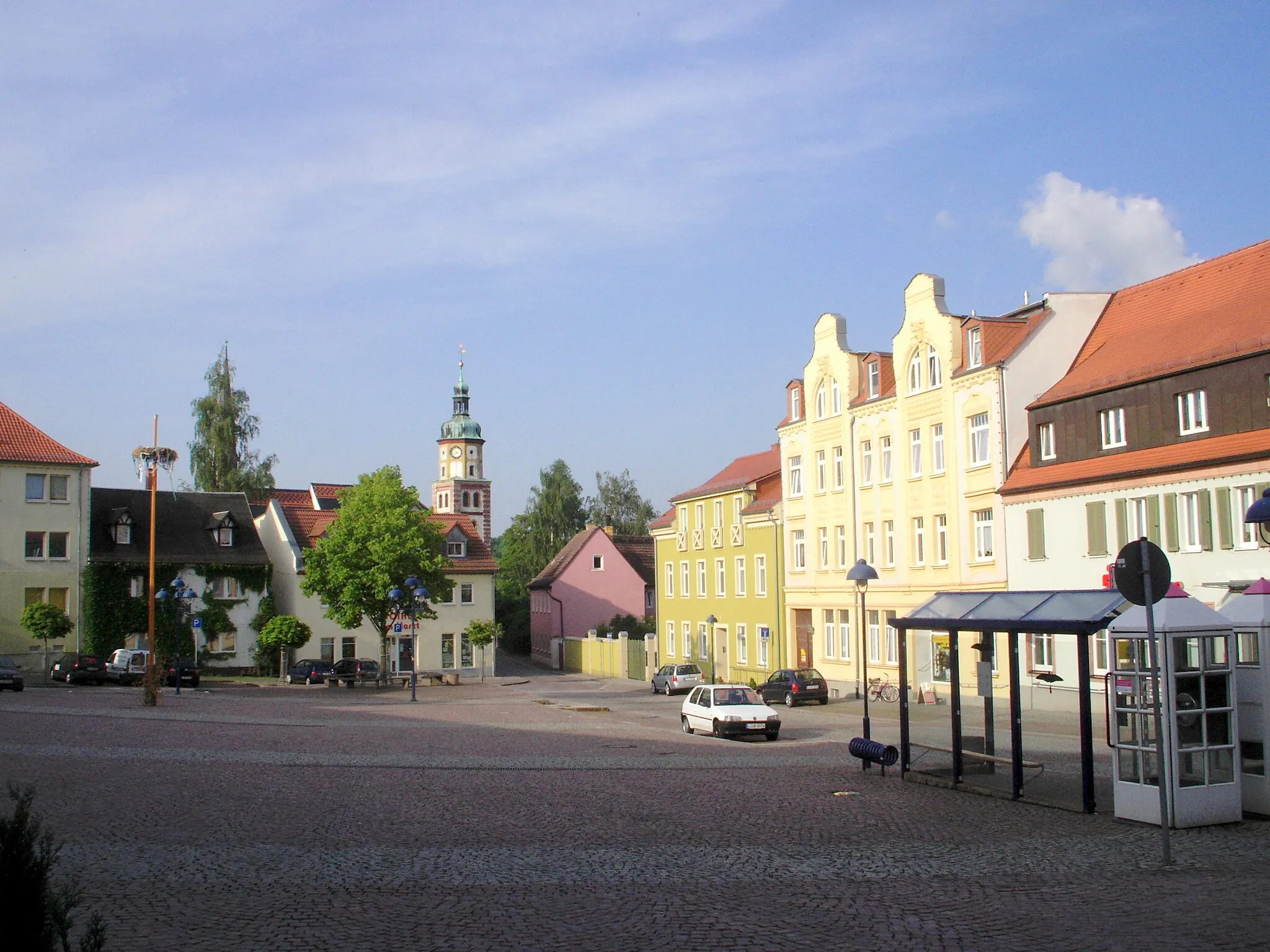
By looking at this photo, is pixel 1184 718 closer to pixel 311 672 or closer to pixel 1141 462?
pixel 1141 462

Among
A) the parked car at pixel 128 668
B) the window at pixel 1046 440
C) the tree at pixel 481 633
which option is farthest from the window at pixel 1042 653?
the parked car at pixel 128 668

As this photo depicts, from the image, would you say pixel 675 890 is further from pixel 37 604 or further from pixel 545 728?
pixel 37 604

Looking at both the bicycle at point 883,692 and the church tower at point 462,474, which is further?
the church tower at point 462,474

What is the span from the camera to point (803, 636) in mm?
52656

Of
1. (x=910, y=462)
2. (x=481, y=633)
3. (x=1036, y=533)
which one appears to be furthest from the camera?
(x=481, y=633)

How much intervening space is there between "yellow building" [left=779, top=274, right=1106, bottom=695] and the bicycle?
725mm

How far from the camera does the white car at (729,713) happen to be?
29688 mm

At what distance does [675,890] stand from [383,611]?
47136mm

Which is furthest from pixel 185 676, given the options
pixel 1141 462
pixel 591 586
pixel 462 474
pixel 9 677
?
pixel 462 474

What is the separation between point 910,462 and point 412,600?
20637 millimetres

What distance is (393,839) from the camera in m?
13.9

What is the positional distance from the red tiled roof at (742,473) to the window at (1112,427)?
22060 mm

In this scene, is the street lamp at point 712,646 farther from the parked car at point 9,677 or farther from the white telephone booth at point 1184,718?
the white telephone booth at point 1184,718

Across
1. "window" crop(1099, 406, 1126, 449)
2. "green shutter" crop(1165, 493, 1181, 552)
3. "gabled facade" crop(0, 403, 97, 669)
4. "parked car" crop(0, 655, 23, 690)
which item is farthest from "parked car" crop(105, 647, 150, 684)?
"green shutter" crop(1165, 493, 1181, 552)
